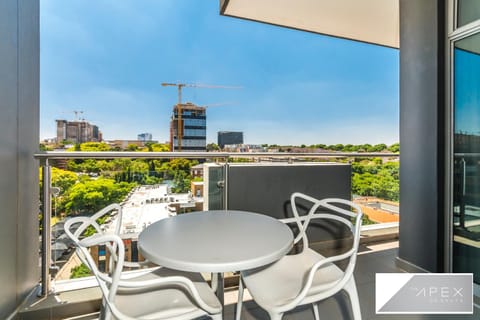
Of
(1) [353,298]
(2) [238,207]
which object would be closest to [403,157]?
(2) [238,207]

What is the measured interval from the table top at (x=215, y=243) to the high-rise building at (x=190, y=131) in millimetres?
5595

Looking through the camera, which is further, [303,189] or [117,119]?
[117,119]

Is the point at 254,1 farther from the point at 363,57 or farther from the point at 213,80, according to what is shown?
the point at 213,80

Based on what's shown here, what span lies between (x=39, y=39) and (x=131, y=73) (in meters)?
16.8

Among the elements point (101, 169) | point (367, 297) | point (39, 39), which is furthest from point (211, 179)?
point (39, 39)

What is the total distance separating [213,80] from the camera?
18.6 meters

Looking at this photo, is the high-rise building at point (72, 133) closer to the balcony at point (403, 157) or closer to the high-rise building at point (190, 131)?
the balcony at point (403, 157)

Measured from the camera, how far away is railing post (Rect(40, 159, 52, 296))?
1.88 meters

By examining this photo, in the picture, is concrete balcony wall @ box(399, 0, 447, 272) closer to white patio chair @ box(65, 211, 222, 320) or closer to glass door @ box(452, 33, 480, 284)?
glass door @ box(452, 33, 480, 284)

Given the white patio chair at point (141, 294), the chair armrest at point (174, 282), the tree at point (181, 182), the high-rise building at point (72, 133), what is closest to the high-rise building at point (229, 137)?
the high-rise building at point (72, 133)

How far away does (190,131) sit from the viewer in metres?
8.70

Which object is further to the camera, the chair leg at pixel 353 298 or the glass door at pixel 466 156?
the glass door at pixel 466 156

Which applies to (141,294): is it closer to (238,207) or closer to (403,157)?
(238,207)

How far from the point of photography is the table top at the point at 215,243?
941 millimetres
